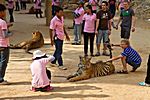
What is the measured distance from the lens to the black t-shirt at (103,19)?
12.2m

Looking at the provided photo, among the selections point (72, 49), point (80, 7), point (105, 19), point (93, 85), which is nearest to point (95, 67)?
point (93, 85)

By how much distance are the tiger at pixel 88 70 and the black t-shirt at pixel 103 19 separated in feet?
8.09

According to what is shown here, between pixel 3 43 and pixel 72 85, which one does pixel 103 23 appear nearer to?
pixel 72 85

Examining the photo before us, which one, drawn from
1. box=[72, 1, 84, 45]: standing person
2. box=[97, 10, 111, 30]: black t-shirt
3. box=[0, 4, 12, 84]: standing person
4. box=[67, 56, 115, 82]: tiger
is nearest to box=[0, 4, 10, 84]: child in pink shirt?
box=[0, 4, 12, 84]: standing person

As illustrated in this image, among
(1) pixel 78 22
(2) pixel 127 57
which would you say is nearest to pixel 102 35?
(2) pixel 127 57

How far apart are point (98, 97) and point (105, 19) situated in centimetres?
485

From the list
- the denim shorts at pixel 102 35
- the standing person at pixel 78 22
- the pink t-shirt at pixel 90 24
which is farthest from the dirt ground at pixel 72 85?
the standing person at pixel 78 22

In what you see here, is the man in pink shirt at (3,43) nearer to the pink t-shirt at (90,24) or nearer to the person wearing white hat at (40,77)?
the person wearing white hat at (40,77)

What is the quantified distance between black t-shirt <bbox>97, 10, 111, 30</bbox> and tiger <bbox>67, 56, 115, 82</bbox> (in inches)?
97.1

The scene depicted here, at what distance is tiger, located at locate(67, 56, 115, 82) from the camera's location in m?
9.34

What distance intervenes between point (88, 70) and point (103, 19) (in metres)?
3.13

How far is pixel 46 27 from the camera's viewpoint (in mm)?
20266

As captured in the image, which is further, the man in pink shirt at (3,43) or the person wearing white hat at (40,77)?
the man in pink shirt at (3,43)

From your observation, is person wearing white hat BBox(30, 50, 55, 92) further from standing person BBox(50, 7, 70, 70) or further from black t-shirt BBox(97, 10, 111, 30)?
black t-shirt BBox(97, 10, 111, 30)
